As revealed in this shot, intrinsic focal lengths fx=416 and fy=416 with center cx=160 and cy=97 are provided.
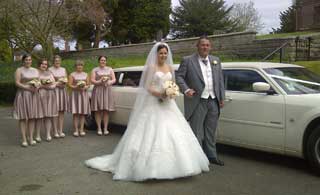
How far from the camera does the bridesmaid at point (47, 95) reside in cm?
841

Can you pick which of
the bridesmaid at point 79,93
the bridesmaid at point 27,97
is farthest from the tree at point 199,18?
the bridesmaid at point 27,97

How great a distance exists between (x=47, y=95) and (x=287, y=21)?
151ft

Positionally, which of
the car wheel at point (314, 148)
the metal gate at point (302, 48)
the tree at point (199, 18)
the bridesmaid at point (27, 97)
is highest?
the tree at point (199, 18)

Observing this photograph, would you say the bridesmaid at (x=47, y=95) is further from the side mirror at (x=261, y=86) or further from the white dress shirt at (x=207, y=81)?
Answer: the side mirror at (x=261, y=86)

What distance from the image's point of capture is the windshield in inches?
243

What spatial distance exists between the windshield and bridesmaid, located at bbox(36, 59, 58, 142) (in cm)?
438

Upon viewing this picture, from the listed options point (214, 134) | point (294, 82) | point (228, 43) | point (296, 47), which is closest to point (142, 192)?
point (214, 134)

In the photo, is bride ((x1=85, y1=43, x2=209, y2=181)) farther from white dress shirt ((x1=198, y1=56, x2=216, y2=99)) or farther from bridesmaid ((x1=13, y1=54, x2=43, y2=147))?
bridesmaid ((x1=13, y1=54, x2=43, y2=147))

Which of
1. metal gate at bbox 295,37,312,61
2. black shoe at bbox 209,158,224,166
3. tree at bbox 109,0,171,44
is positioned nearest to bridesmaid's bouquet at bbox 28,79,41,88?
black shoe at bbox 209,158,224,166

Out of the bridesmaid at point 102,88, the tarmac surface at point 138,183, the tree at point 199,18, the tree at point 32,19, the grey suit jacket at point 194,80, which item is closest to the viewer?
the tarmac surface at point 138,183

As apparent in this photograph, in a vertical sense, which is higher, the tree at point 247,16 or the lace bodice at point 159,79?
the tree at point 247,16

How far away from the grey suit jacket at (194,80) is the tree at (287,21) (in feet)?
141

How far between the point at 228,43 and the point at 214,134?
49.6ft

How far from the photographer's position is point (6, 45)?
32375mm
